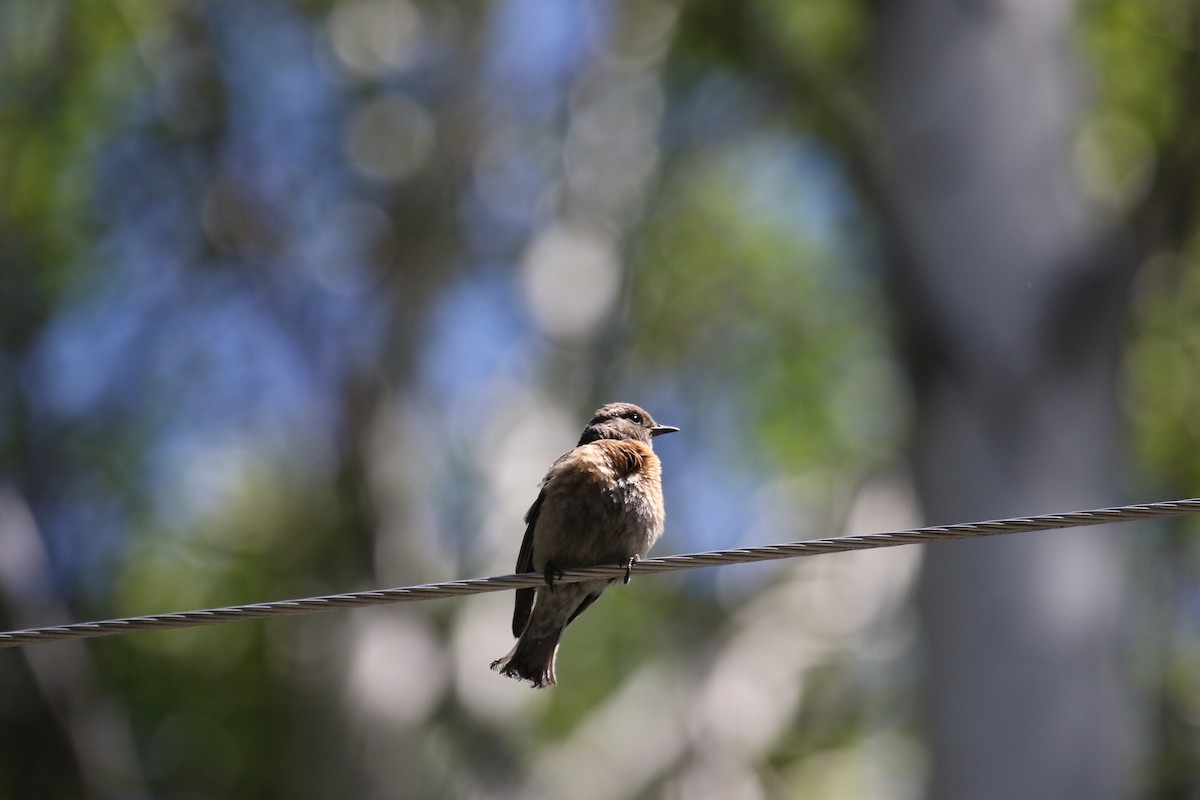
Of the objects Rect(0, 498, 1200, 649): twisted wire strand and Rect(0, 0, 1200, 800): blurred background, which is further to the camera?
Rect(0, 0, 1200, 800): blurred background

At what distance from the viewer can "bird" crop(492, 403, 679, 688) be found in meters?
5.42

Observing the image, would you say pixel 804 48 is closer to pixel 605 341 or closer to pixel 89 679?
pixel 605 341

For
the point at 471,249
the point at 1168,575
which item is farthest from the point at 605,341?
the point at 1168,575

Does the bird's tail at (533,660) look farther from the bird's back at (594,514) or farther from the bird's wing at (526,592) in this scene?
the bird's back at (594,514)

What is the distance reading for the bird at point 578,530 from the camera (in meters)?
5.42

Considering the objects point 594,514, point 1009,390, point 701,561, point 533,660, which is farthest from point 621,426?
point 701,561

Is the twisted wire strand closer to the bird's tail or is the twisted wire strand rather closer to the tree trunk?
the bird's tail

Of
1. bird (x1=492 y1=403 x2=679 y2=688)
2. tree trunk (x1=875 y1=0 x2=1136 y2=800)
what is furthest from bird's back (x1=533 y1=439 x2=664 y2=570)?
tree trunk (x1=875 y1=0 x2=1136 y2=800)

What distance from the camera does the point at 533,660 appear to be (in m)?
5.71

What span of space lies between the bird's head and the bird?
25 centimetres

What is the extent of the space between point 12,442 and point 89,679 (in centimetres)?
185

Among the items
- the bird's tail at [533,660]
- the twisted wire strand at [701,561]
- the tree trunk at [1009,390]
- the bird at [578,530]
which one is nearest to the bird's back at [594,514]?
the bird at [578,530]

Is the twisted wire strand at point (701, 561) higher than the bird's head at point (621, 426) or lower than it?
lower

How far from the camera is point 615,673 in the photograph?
13.9 meters
